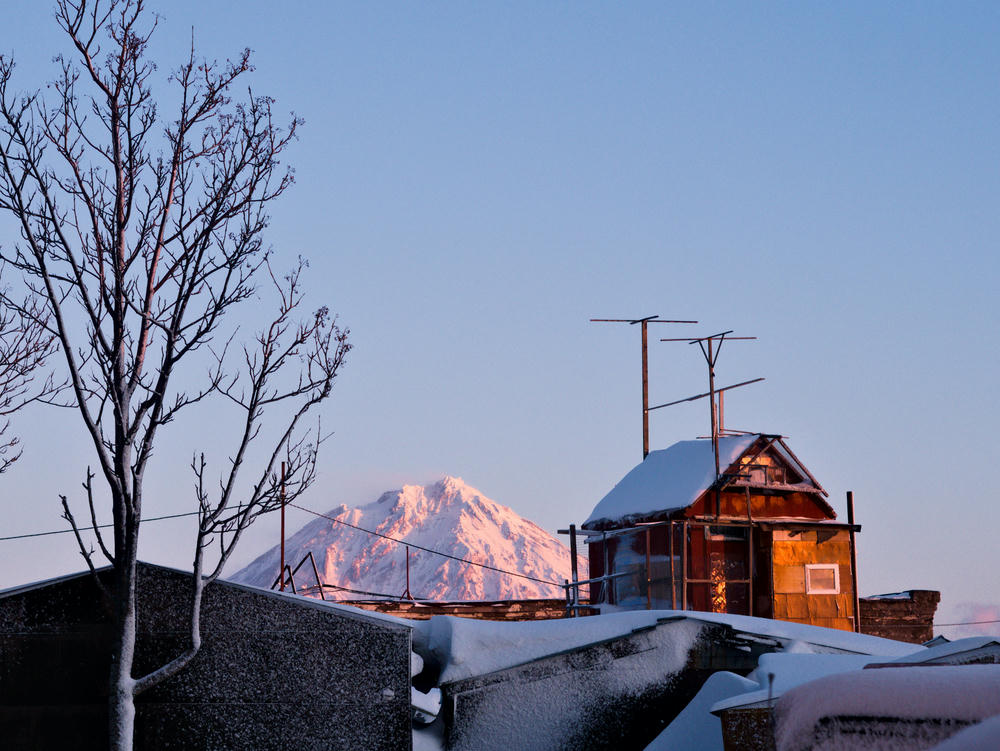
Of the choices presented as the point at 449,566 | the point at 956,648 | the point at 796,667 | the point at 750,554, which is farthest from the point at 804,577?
the point at 449,566

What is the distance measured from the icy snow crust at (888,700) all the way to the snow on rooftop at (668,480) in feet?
88.4

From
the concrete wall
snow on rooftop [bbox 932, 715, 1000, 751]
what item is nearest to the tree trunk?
the concrete wall

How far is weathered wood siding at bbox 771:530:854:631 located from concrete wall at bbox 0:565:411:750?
19.8m

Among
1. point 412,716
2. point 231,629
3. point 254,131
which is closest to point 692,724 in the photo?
point 412,716

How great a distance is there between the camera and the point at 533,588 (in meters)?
187

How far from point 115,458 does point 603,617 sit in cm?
719

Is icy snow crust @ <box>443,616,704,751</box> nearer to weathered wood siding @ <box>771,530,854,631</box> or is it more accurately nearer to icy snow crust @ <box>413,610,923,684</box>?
icy snow crust @ <box>413,610,923,684</box>

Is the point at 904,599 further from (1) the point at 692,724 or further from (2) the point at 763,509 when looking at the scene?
(1) the point at 692,724

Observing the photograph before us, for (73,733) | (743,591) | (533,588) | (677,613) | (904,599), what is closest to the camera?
(73,733)

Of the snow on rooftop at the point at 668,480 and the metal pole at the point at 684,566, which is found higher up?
the snow on rooftop at the point at 668,480

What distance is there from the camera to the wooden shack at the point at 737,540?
3206 cm

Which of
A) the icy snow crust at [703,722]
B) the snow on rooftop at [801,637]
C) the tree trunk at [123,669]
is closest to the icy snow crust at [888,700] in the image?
the icy snow crust at [703,722]

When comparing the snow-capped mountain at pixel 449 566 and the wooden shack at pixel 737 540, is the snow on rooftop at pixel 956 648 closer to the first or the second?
the wooden shack at pixel 737 540

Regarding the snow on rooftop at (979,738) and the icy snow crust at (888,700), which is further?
the icy snow crust at (888,700)
